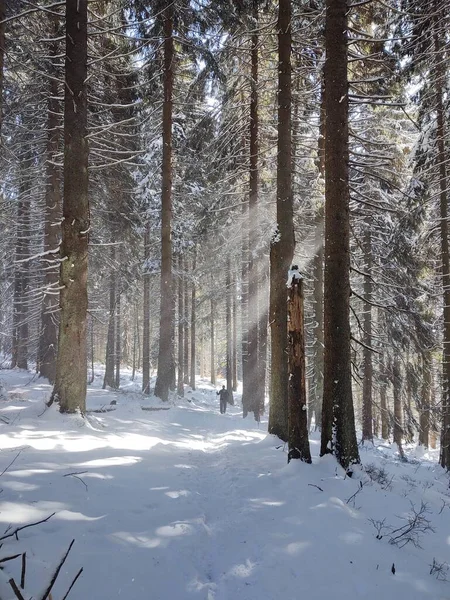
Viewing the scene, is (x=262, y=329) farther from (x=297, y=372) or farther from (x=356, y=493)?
(x=356, y=493)

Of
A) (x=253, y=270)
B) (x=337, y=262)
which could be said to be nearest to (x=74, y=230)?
(x=337, y=262)

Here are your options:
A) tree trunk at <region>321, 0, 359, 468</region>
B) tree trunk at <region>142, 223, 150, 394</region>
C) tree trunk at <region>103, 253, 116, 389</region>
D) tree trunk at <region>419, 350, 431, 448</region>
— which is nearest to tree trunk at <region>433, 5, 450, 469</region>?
tree trunk at <region>419, 350, 431, 448</region>

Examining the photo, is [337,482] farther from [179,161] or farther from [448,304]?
[179,161]

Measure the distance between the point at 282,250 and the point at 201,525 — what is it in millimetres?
6234

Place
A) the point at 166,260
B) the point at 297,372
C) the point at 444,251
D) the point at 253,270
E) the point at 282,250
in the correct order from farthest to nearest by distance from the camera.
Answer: the point at 253,270, the point at 166,260, the point at 444,251, the point at 282,250, the point at 297,372

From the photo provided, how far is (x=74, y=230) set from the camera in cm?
799

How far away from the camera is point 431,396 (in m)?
23.0

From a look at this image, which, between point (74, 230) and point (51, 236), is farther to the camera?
point (51, 236)

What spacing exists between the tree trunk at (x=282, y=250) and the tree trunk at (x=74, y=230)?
175 inches

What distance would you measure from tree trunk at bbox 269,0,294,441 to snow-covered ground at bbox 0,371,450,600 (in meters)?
1.74

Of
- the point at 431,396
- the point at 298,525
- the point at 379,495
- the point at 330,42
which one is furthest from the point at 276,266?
the point at 431,396

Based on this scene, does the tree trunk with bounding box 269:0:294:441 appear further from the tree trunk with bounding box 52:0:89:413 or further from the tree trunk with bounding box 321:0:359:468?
the tree trunk with bounding box 52:0:89:413

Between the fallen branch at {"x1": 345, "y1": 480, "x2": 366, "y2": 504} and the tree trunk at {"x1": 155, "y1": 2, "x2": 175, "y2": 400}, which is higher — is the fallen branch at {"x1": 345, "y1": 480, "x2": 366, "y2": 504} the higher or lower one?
the lower one

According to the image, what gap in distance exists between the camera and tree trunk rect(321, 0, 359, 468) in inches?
243
